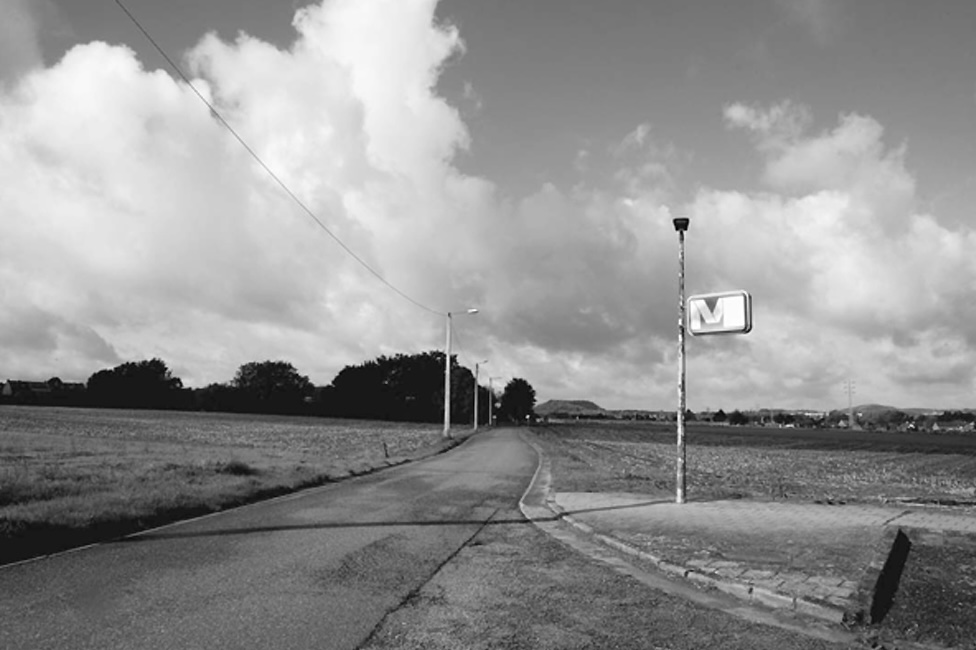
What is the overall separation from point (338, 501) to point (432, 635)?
353 inches

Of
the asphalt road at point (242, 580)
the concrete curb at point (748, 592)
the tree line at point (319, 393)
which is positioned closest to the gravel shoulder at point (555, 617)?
the asphalt road at point (242, 580)

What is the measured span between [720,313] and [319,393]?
132720 millimetres

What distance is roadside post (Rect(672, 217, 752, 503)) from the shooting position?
12344 millimetres

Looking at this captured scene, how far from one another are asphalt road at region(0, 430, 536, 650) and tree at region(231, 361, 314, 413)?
131174mm

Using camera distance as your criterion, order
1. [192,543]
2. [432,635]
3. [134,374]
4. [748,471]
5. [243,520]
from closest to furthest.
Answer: [432,635] → [192,543] → [243,520] → [748,471] → [134,374]

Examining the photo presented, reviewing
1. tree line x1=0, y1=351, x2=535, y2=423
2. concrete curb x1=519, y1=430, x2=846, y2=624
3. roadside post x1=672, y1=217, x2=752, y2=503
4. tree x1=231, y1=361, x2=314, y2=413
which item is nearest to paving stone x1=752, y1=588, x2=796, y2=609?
concrete curb x1=519, y1=430, x2=846, y2=624

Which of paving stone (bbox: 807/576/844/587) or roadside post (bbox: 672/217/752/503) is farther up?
roadside post (bbox: 672/217/752/503)

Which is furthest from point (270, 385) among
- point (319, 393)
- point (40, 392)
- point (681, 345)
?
point (681, 345)

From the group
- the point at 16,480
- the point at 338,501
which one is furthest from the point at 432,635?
the point at 16,480

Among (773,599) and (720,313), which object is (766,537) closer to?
(773,599)

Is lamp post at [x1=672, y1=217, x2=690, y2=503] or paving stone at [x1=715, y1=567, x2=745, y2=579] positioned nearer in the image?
→ paving stone at [x1=715, y1=567, x2=745, y2=579]

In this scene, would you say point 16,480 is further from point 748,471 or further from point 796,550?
point 748,471

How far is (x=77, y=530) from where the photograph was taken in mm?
9617

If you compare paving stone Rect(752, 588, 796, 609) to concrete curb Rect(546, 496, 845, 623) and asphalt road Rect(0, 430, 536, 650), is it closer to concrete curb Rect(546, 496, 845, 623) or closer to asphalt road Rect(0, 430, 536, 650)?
concrete curb Rect(546, 496, 845, 623)
